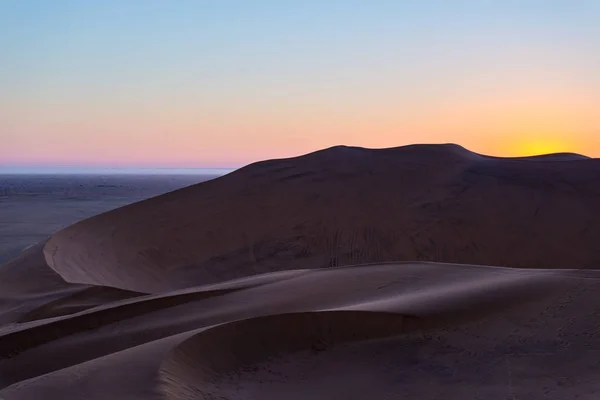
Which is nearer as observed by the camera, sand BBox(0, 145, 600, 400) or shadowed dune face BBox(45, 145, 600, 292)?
sand BBox(0, 145, 600, 400)

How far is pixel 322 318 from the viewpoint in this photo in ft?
12.6

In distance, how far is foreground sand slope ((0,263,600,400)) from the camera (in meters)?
3.04

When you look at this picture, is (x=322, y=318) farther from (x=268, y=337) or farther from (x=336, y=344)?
(x=268, y=337)

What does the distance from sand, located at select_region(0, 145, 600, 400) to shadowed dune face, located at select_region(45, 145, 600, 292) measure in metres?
0.05

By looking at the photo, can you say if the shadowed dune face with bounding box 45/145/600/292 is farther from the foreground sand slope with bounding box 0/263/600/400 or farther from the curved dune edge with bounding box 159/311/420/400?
the curved dune edge with bounding box 159/311/420/400

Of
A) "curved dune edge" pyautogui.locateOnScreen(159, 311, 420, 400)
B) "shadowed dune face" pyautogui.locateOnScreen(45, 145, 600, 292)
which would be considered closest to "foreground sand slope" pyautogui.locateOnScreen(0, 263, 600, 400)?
"curved dune edge" pyautogui.locateOnScreen(159, 311, 420, 400)

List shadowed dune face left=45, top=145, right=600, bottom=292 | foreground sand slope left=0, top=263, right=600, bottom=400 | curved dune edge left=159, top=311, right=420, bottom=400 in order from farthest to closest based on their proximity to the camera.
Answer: shadowed dune face left=45, top=145, right=600, bottom=292 < curved dune edge left=159, top=311, right=420, bottom=400 < foreground sand slope left=0, top=263, right=600, bottom=400

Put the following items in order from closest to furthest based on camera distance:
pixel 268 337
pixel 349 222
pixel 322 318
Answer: pixel 268 337 → pixel 322 318 → pixel 349 222

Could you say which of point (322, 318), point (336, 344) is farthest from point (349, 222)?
point (336, 344)

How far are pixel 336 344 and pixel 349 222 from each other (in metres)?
7.98

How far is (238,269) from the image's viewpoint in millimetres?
10508

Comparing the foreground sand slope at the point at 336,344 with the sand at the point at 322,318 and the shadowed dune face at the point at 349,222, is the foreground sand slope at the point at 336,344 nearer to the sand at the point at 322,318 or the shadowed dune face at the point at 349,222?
the sand at the point at 322,318

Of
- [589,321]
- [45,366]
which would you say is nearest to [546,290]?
[589,321]

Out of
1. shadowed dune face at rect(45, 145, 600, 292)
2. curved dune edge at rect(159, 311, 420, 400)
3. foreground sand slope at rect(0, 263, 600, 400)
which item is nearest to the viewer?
foreground sand slope at rect(0, 263, 600, 400)
